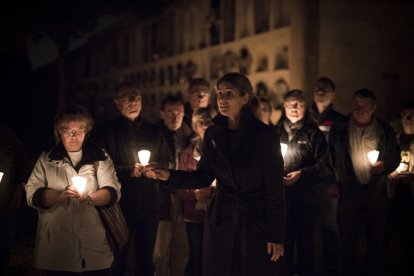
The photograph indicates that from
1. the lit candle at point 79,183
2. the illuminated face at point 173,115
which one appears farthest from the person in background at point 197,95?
the lit candle at point 79,183

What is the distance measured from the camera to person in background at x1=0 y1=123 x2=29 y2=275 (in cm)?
463

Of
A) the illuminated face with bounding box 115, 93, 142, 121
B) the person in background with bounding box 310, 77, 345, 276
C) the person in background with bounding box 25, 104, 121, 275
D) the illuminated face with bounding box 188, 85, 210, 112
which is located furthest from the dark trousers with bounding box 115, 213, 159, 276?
the person in background with bounding box 310, 77, 345, 276

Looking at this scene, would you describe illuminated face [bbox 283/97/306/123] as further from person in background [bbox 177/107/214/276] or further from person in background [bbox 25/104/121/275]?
person in background [bbox 25/104/121/275]

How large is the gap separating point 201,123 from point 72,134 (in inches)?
72.4

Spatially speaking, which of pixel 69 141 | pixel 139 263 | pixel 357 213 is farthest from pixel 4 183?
pixel 357 213

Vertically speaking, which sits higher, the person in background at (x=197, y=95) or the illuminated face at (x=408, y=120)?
the person in background at (x=197, y=95)

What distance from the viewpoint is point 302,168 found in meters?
5.69

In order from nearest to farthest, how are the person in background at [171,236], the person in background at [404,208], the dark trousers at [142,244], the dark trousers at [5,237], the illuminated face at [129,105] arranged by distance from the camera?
the dark trousers at [5,237] < the dark trousers at [142,244] < the illuminated face at [129,105] < the person in background at [171,236] < the person in background at [404,208]

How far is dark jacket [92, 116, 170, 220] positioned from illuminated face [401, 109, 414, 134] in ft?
9.16

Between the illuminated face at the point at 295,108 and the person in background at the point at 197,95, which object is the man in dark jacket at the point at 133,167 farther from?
the illuminated face at the point at 295,108

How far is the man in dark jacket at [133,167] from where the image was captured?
5.19m

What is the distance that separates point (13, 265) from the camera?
6668 mm

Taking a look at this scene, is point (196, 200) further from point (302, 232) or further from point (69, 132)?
point (69, 132)

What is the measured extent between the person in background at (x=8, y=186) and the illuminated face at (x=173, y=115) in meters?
1.74
